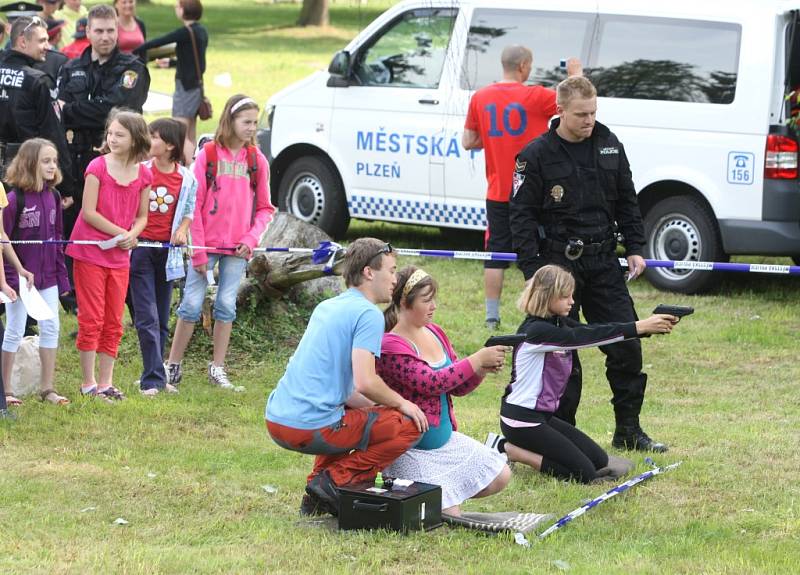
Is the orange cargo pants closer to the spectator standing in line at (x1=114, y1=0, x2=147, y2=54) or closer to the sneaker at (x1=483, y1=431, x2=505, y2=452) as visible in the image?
the sneaker at (x1=483, y1=431, x2=505, y2=452)

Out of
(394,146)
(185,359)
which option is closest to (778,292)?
(394,146)

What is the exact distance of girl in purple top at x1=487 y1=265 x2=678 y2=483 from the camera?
630 centimetres

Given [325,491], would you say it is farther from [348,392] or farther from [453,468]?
[453,468]

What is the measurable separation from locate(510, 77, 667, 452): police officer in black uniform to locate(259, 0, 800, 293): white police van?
10.5 ft

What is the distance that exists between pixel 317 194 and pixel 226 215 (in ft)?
15.4

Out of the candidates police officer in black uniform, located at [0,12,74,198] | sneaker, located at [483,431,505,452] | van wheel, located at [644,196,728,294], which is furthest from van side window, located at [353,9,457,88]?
sneaker, located at [483,431,505,452]

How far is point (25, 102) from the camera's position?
8.69m

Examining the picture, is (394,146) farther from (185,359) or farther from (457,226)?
(185,359)

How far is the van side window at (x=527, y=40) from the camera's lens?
450 inches

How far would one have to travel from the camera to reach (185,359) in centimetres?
899

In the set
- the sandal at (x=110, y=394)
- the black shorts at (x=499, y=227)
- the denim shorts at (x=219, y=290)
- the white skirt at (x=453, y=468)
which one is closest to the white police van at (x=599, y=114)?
the black shorts at (x=499, y=227)

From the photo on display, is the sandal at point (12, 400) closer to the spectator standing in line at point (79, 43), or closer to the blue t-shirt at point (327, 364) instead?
the blue t-shirt at point (327, 364)

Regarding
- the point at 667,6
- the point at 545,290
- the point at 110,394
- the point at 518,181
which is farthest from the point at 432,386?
the point at 667,6

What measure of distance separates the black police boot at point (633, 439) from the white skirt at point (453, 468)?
131 cm
